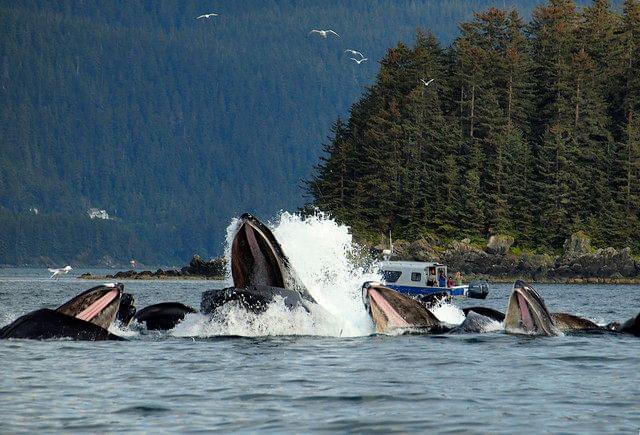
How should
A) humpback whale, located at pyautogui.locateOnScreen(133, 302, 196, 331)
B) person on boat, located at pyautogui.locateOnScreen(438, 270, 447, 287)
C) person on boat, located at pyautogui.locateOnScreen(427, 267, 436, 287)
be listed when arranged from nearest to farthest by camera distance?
humpback whale, located at pyautogui.locateOnScreen(133, 302, 196, 331) → person on boat, located at pyautogui.locateOnScreen(427, 267, 436, 287) → person on boat, located at pyautogui.locateOnScreen(438, 270, 447, 287)

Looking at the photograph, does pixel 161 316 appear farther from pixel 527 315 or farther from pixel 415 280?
pixel 415 280

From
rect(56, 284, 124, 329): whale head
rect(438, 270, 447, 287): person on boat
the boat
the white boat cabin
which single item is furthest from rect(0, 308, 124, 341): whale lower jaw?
rect(438, 270, 447, 287): person on boat

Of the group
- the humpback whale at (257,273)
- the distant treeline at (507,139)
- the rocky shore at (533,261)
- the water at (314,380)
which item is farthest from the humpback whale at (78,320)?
the distant treeline at (507,139)

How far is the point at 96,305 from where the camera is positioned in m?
25.1

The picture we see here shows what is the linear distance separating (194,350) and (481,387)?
7.03 m

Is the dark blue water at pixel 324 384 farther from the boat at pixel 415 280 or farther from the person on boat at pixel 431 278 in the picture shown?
the person on boat at pixel 431 278

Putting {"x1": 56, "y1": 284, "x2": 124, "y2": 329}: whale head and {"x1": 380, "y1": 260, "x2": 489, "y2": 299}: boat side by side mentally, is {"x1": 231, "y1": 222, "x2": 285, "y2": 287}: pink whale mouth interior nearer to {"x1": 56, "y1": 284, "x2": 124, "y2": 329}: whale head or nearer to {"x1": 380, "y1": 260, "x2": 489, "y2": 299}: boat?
{"x1": 56, "y1": 284, "x2": 124, "y2": 329}: whale head

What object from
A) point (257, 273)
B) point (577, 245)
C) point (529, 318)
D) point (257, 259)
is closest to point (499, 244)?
point (577, 245)

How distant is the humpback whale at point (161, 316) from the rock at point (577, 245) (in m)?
94.3

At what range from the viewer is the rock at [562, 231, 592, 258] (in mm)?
120688

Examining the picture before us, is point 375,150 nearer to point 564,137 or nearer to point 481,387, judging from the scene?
point 564,137

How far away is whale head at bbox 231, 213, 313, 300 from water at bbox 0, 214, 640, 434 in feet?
2.27

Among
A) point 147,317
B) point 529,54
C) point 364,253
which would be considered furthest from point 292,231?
point 529,54

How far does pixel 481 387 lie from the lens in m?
18.8
